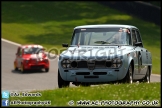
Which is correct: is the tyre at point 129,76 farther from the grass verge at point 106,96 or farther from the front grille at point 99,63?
the grass verge at point 106,96

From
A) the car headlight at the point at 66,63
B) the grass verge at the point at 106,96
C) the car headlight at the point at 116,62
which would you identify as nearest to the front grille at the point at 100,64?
the car headlight at the point at 116,62

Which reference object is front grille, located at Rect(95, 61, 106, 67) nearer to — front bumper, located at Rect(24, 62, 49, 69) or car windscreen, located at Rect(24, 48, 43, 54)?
front bumper, located at Rect(24, 62, 49, 69)

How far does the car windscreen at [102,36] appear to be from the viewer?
1752 centimetres

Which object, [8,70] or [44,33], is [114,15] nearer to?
[44,33]

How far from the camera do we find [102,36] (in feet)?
57.7

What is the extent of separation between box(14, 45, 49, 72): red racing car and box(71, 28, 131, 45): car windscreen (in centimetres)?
1344

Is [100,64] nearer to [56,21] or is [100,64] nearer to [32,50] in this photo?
[32,50]

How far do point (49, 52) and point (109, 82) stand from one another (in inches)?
778

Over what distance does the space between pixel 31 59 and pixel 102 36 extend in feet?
48.3

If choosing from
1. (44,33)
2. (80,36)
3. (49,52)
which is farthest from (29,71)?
(80,36)

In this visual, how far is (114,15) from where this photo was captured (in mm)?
51469


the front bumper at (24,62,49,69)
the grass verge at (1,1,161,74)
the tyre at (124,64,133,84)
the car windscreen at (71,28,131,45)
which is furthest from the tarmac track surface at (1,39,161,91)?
the tyre at (124,64,133,84)

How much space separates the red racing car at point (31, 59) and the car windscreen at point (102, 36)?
44.1 feet

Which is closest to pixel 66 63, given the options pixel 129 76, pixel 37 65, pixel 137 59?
pixel 129 76
